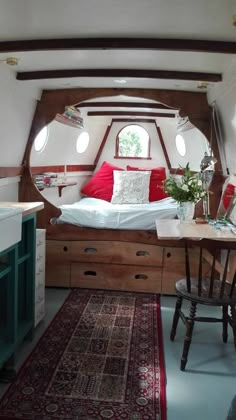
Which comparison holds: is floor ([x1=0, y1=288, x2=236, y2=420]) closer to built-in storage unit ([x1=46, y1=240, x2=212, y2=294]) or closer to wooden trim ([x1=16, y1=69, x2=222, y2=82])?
built-in storage unit ([x1=46, y1=240, x2=212, y2=294])

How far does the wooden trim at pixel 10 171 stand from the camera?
9.73ft

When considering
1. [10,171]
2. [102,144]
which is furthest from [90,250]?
[102,144]

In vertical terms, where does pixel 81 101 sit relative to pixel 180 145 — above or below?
above

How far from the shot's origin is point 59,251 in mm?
3369

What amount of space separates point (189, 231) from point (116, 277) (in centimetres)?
119

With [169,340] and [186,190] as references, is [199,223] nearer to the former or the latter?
[186,190]

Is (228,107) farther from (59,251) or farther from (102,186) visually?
(102,186)

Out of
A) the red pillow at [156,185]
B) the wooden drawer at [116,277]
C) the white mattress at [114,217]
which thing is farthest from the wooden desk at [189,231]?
the red pillow at [156,185]

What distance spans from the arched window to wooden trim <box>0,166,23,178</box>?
6.85 ft

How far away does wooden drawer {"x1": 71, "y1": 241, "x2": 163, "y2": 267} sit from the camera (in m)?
3.28

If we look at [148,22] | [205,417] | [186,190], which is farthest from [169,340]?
[148,22]

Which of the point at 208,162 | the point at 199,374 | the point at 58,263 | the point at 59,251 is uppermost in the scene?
the point at 208,162

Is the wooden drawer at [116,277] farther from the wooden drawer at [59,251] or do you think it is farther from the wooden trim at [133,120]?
the wooden trim at [133,120]

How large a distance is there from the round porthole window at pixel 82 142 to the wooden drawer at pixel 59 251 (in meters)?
1.75
